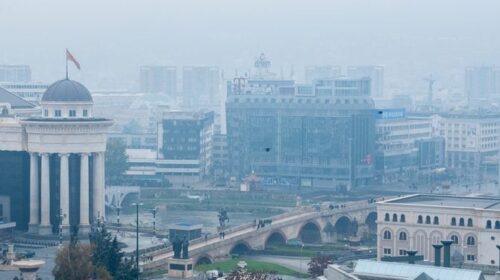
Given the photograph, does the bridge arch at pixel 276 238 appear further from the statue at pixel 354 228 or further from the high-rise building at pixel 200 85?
the high-rise building at pixel 200 85

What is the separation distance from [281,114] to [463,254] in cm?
3629

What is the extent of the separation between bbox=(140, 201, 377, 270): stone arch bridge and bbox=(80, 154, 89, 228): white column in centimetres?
443

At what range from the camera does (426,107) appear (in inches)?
4729

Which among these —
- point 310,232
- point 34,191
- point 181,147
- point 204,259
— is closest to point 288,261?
point 204,259

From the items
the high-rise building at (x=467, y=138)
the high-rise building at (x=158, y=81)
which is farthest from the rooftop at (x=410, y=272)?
the high-rise building at (x=158, y=81)

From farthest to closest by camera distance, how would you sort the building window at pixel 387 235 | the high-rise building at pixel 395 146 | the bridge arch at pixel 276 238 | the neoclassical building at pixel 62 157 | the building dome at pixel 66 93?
the high-rise building at pixel 395 146 → the bridge arch at pixel 276 238 → the building dome at pixel 66 93 → the neoclassical building at pixel 62 157 → the building window at pixel 387 235

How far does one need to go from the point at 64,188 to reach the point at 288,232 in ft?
29.7

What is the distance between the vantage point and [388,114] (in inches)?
3445

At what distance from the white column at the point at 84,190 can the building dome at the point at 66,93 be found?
199 cm

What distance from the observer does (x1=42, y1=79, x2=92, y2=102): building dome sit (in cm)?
5616

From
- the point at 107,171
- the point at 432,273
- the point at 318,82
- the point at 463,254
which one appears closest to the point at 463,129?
the point at 318,82

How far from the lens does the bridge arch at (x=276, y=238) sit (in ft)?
194

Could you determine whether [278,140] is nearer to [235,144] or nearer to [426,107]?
[235,144]

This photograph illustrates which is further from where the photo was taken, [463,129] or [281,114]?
[463,129]
